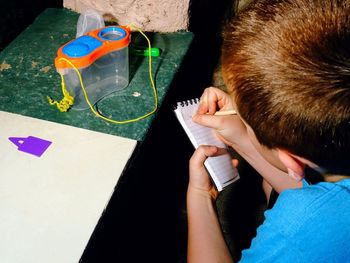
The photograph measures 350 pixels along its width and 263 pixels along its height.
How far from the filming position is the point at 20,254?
0.69m

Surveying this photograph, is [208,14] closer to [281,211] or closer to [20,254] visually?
[281,211]

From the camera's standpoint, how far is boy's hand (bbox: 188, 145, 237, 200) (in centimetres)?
94

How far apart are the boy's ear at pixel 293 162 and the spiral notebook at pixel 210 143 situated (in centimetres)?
27

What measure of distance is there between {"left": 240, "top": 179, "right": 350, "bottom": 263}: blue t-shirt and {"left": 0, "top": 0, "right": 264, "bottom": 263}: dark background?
1.76ft

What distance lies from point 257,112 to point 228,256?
0.41 meters

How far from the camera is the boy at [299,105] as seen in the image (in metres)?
0.57

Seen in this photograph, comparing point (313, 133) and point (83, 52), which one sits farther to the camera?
point (83, 52)

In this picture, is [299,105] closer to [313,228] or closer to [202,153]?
[313,228]

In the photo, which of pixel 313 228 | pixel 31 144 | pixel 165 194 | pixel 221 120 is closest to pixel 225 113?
pixel 221 120

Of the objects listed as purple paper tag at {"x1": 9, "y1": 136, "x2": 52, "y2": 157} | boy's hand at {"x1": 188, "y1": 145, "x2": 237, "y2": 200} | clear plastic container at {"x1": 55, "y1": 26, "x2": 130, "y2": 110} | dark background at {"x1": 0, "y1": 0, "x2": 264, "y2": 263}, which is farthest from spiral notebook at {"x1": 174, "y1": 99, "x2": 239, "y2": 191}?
purple paper tag at {"x1": 9, "y1": 136, "x2": 52, "y2": 157}

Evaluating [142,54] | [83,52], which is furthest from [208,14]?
[83,52]

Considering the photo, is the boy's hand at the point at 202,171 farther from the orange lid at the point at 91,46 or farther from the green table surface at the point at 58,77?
the orange lid at the point at 91,46

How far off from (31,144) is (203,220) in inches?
20.6

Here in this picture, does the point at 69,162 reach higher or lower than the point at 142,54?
lower
